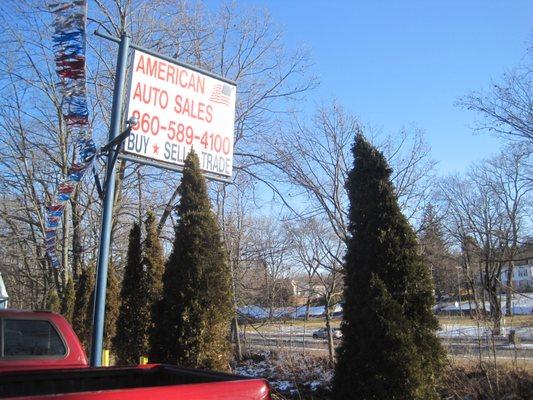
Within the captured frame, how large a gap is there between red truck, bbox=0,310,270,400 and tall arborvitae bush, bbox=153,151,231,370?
1.34 metres

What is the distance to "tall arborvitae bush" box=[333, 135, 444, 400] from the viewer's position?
549 cm

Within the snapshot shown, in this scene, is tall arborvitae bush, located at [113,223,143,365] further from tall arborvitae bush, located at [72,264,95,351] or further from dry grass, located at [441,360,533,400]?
tall arborvitae bush, located at [72,264,95,351]

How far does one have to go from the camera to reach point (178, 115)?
6766mm

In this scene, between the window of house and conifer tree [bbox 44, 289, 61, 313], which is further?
conifer tree [bbox 44, 289, 61, 313]

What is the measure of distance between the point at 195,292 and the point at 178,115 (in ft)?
7.58

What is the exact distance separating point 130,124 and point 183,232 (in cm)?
189

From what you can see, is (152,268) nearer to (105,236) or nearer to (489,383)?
(105,236)

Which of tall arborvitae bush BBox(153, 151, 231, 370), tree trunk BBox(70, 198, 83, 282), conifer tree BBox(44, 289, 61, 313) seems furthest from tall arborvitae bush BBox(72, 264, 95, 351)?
tall arborvitae bush BBox(153, 151, 231, 370)

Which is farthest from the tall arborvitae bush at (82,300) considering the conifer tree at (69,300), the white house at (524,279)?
the white house at (524,279)

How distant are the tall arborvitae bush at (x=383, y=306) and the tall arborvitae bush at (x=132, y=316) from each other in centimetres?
596

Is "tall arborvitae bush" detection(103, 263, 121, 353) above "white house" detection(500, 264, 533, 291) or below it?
below

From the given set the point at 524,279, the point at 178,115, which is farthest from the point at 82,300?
the point at 524,279

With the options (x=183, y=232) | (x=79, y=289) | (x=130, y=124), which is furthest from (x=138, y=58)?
(x=79, y=289)

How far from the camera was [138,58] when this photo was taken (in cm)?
654
